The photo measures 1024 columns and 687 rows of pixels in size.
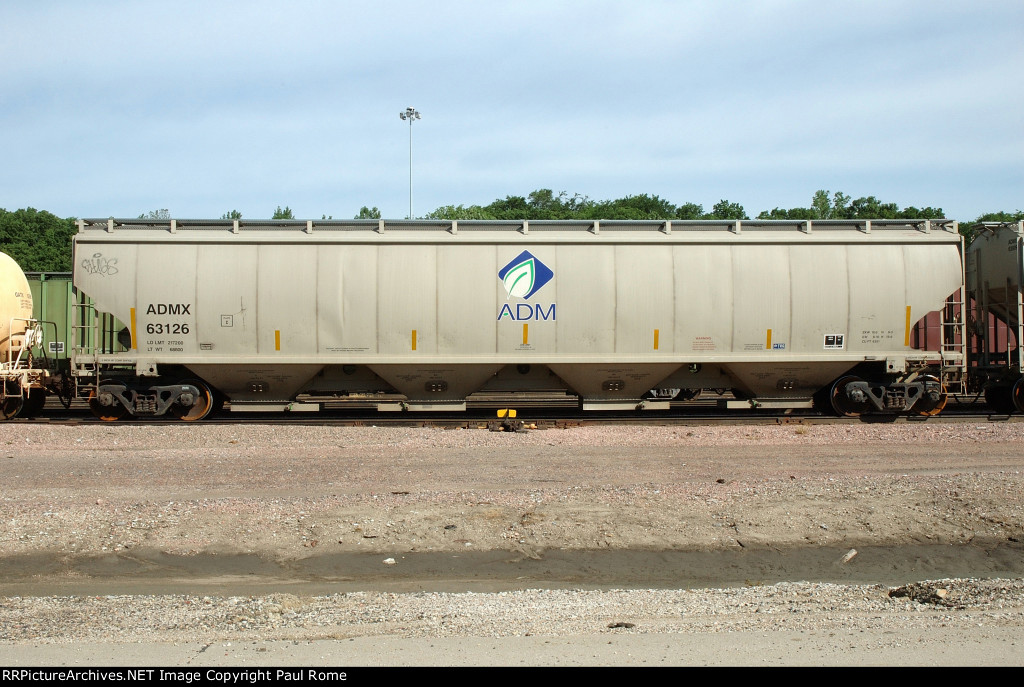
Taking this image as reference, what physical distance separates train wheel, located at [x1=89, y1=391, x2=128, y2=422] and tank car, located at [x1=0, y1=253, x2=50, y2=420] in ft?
5.21

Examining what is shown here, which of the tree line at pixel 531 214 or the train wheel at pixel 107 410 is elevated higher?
the tree line at pixel 531 214

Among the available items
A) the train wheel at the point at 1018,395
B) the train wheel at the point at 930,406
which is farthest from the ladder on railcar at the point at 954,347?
the train wheel at the point at 1018,395

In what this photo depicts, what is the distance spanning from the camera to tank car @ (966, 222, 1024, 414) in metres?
15.6

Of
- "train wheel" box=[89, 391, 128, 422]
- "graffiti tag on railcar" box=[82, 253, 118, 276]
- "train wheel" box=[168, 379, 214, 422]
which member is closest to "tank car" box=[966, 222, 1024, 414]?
"train wheel" box=[168, 379, 214, 422]

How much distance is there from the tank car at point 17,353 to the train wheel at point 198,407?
3.06m

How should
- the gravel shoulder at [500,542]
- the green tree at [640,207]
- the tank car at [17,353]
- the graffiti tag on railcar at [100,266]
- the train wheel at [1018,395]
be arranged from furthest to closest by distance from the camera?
the green tree at [640,207] → the train wheel at [1018,395] → the tank car at [17,353] → the graffiti tag on railcar at [100,266] → the gravel shoulder at [500,542]

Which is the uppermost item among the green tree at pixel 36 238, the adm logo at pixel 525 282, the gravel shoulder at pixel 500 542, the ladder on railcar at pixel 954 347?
the green tree at pixel 36 238

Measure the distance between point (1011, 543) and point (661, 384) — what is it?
338 inches

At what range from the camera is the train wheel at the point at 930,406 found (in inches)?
615

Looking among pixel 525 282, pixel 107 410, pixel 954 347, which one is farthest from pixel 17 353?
pixel 954 347

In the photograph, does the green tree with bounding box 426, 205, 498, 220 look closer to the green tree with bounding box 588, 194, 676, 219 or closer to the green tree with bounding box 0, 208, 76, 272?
the green tree with bounding box 588, 194, 676, 219

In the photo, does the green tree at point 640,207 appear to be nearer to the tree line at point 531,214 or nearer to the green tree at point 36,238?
the tree line at point 531,214

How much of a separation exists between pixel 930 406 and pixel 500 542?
39.8 feet

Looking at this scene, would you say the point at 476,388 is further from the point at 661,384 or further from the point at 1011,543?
A: the point at 1011,543
